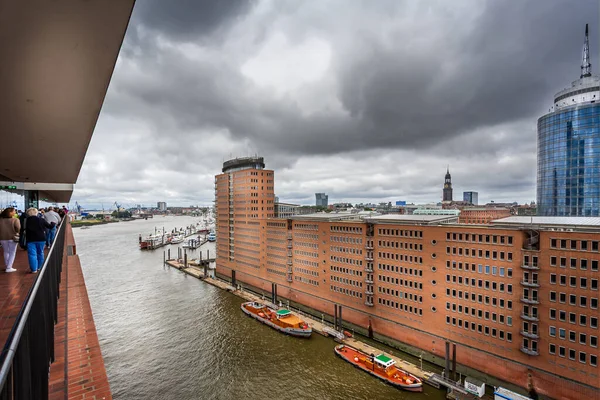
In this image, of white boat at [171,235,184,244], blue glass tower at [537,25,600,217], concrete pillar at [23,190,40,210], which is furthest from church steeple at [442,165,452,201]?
concrete pillar at [23,190,40,210]

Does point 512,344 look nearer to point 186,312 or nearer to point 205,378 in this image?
point 205,378

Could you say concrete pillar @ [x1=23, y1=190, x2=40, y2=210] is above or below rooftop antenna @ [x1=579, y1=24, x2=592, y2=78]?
below

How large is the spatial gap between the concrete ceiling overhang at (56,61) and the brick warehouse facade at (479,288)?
76.3 ft

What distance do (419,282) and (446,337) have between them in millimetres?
4356

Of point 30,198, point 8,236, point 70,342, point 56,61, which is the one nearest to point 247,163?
point 30,198

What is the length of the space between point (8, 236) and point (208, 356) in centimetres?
2124

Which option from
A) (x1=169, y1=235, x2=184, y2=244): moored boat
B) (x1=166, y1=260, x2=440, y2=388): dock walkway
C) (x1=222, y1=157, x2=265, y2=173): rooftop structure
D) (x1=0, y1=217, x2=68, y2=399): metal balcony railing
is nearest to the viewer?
(x1=0, y1=217, x2=68, y2=399): metal balcony railing

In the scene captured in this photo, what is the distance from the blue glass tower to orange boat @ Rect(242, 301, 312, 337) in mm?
39360

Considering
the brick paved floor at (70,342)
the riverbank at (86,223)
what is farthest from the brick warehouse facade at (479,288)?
the riverbank at (86,223)

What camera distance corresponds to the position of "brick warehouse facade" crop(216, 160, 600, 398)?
17.0 meters

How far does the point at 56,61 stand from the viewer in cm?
321

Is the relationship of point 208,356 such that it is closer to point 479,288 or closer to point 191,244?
point 479,288

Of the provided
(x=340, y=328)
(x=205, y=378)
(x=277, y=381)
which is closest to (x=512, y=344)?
(x=340, y=328)

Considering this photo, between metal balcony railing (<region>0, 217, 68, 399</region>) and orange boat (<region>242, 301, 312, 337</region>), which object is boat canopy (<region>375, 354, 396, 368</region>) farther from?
metal balcony railing (<region>0, 217, 68, 399</region>)
